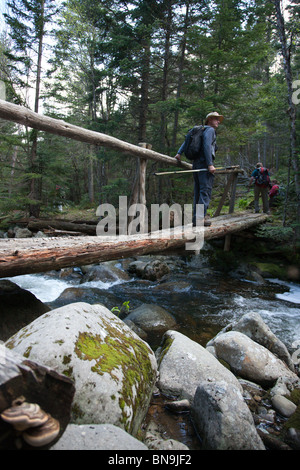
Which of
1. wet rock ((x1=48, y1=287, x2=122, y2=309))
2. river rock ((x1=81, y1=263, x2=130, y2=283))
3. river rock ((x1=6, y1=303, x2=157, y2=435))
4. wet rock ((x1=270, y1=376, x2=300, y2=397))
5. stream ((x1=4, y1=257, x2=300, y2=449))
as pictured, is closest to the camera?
river rock ((x1=6, y1=303, x2=157, y2=435))

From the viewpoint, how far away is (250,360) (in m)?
3.12

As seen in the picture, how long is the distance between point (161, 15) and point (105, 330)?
46.8 ft

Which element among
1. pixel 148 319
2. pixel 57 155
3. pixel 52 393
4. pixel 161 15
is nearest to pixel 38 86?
pixel 57 155

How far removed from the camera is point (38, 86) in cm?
1138

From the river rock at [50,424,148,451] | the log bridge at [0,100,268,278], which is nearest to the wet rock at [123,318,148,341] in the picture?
the log bridge at [0,100,268,278]

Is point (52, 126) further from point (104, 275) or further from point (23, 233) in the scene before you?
point (23, 233)

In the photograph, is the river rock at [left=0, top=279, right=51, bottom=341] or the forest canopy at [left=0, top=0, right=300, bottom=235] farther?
the forest canopy at [left=0, top=0, right=300, bottom=235]

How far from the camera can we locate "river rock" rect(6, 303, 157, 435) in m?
1.69

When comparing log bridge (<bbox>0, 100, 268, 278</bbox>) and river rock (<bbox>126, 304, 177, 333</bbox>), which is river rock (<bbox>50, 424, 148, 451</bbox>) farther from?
river rock (<bbox>126, 304, 177, 333</bbox>)

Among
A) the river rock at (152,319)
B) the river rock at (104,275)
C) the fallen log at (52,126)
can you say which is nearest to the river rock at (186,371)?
the river rock at (152,319)

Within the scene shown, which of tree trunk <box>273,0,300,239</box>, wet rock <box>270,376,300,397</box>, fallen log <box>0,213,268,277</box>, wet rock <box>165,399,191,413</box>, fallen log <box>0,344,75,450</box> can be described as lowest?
wet rock <box>270,376,300,397</box>

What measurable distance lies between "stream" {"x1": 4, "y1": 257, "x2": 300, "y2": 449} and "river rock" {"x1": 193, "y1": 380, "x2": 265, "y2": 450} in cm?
182

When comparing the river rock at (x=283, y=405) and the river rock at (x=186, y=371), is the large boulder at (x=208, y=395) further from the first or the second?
the river rock at (x=283, y=405)

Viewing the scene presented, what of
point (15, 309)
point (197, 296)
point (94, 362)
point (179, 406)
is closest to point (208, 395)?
point (179, 406)
